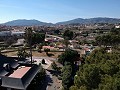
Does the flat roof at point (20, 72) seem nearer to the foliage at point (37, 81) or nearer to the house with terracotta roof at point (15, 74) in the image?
the house with terracotta roof at point (15, 74)

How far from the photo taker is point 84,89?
113 feet

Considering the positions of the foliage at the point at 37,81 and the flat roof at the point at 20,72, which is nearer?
the flat roof at the point at 20,72

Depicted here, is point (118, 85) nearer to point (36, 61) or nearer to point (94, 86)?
point (94, 86)

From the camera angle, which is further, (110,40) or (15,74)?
(110,40)

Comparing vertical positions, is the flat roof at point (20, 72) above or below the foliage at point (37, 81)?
above

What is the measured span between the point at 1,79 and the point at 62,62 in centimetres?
3572

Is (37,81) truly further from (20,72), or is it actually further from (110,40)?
(110,40)

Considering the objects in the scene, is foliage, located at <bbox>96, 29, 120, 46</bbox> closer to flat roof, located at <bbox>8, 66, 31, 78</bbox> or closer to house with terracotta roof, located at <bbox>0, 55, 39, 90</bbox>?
house with terracotta roof, located at <bbox>0, 55, 39, 90</bbox>

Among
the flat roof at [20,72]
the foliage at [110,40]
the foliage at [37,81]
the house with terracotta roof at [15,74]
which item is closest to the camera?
the house with terracotta roof at [15,74]

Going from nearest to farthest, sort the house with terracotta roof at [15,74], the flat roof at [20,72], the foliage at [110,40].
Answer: the house with terracotta roof at [15,74] → the flat roof at [20,72] → the foliage at [110,40]

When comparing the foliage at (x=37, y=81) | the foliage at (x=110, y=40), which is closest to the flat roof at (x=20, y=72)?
the foliage at (x=37, y=81)

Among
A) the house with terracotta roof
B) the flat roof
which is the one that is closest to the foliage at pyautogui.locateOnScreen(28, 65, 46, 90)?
the house with terracotta roof

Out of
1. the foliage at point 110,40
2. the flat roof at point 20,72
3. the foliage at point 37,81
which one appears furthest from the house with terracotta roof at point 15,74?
the foliage at point 110,40

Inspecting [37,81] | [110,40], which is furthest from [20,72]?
[110,40]
